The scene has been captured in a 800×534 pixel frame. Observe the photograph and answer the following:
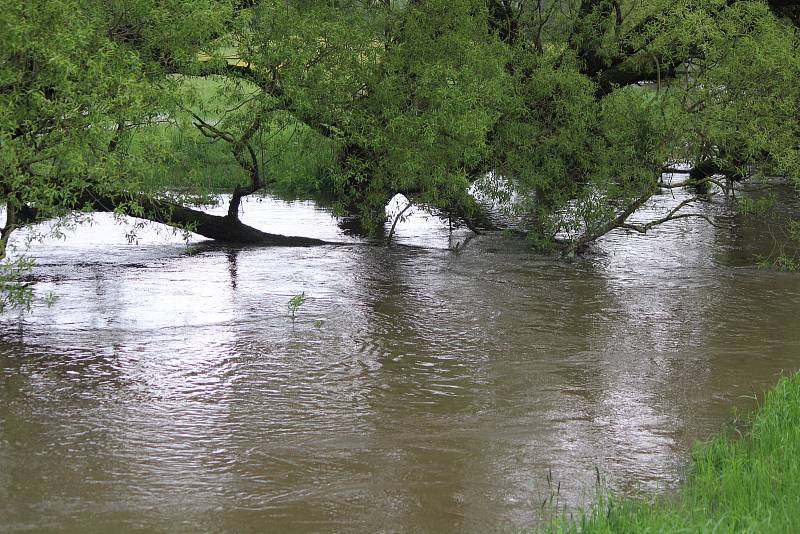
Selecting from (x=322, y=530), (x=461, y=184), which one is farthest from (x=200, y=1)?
(x=322, y=530)

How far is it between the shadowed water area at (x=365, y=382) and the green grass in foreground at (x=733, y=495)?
0.37 metres

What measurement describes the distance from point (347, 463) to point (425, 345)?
387 cm

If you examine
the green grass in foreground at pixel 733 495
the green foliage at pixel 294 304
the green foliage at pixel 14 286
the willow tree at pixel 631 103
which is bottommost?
the green grass in foreground at pixel 733 495

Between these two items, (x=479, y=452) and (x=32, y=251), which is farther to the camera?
(x=32, y=251)

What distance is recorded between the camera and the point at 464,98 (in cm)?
1496

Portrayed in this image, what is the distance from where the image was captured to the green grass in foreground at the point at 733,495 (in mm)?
5902

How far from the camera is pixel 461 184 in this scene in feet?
52.4

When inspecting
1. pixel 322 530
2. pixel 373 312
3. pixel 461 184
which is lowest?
pixel 322 530

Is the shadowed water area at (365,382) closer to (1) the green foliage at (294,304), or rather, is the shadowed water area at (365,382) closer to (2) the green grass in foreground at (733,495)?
(1) the green foliage at (294,304)

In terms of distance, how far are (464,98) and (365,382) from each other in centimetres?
625

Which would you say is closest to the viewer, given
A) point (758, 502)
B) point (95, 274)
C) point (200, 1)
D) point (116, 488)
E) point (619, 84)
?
point (758, 502)

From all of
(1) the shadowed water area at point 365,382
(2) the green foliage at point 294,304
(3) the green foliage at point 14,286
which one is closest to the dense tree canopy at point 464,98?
(3) the green foliage at point 14,286

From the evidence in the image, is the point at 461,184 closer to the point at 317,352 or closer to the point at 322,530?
the point at 317,352

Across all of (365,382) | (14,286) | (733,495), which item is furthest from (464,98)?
(733,495)
